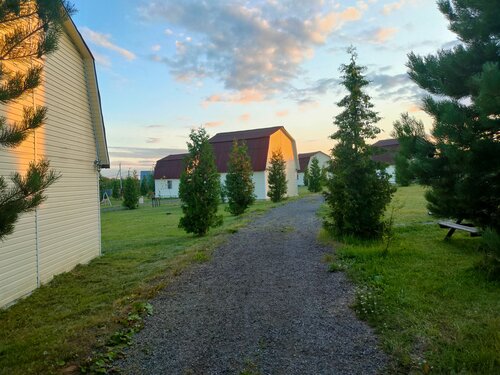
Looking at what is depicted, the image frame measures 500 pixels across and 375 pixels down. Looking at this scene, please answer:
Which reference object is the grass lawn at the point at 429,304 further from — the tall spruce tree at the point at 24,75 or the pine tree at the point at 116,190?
the pine tree at the point at 116,190

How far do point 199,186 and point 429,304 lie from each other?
930cm

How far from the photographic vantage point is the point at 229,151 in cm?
3366

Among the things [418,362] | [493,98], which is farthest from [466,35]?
[418,362]

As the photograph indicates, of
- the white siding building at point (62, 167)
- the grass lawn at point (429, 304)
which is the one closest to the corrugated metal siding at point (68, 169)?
the white siding building at point (62, 167)

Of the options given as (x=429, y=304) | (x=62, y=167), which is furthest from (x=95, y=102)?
(x=429, y=304)

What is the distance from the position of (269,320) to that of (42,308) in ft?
13.3

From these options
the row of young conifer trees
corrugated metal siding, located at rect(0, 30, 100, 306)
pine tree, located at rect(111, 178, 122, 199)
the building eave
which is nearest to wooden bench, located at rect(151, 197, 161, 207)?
pine tree, located at rect(111, 178, 122, 199)

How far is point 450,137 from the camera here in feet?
15.4

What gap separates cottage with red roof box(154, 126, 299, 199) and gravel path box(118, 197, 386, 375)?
23.4m

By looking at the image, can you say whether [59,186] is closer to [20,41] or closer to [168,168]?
[20,41]

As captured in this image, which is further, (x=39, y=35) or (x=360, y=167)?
(x=360, y=167)

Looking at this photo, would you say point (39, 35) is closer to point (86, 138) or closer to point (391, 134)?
point (391, 134)

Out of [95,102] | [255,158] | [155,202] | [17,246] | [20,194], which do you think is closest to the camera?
[20,194]

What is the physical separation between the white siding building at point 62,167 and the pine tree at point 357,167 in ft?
20.0
